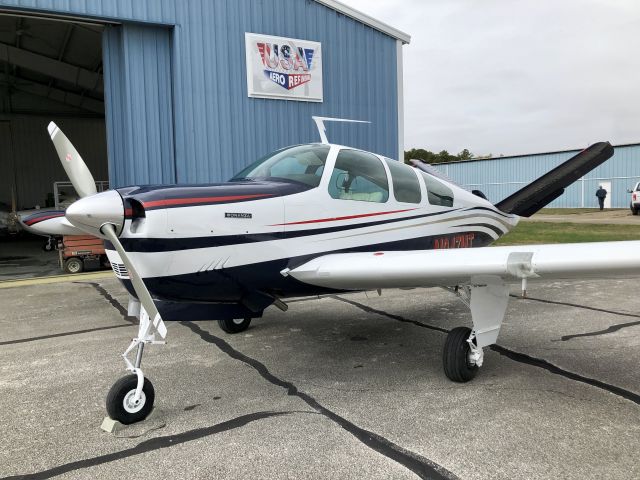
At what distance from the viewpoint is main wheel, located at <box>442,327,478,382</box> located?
389 cm

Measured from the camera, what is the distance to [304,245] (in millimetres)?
4012

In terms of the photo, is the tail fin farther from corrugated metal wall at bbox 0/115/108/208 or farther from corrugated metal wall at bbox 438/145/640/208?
corrugated metal wall at bbox 438/145/640/208

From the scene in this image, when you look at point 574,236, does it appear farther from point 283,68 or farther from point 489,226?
point 489,226

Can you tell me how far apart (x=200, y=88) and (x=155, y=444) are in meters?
8.35

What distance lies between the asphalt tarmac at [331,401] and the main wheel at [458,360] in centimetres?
8

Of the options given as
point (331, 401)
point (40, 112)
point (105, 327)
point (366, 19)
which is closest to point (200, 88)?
point (366, 19)

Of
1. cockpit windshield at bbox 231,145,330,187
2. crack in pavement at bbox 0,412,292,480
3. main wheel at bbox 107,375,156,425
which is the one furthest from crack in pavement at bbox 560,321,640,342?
main wheel at bbox 107,375,156,425

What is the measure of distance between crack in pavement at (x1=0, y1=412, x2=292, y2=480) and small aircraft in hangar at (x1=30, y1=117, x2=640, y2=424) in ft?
1.23

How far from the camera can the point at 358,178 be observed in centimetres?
450

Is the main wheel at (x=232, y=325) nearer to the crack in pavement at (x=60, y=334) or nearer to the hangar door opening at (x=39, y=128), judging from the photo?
the crack in pavement at (x=60, y=334)

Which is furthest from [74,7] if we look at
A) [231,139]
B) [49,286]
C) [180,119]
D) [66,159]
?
[66,159]

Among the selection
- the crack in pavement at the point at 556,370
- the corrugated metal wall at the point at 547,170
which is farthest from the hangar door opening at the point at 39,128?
the corrugated metal wall at the point at 547,170

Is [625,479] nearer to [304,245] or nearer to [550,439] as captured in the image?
[550,439]

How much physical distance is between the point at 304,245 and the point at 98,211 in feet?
5.21
